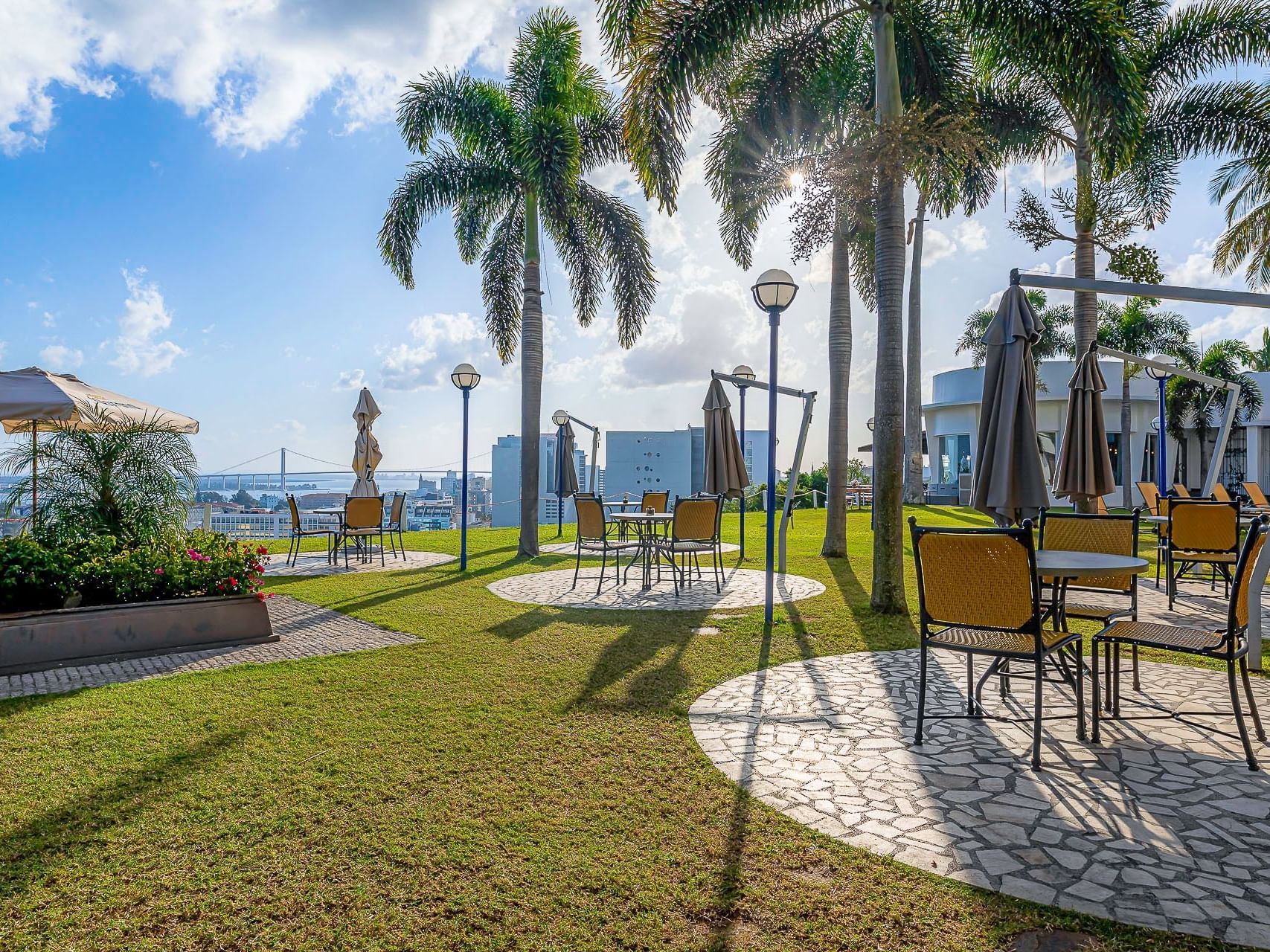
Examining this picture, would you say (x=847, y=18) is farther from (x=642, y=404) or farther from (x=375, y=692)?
(x=642, y=404)

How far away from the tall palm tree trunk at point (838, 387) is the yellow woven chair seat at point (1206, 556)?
14.4ft

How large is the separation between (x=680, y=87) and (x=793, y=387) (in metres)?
4.36

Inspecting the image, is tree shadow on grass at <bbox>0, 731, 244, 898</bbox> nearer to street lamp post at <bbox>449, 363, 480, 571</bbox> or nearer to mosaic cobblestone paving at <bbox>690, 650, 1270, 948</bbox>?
mosaic cobblestone paving at <bbox>690, 650, 1270, 948</bbox>

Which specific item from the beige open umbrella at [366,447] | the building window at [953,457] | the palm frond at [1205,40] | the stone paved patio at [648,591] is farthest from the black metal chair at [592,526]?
the building window at [953,457]

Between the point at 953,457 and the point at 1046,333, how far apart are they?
6.48 m

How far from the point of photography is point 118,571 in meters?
5.37

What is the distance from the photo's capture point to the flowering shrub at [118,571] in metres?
5.11

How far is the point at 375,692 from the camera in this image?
4277 mm

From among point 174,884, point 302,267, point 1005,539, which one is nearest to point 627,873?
point 174,884

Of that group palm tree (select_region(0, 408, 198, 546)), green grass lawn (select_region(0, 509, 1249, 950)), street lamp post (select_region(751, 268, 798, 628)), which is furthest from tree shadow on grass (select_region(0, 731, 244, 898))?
street lamp post (select_region(751, 268, 798, 628))

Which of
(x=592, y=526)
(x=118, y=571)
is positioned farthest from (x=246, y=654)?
(x=592, y=526)

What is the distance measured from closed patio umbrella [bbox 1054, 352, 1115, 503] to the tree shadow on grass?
662cm

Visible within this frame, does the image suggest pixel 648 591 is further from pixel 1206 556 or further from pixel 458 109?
pixel 458 109

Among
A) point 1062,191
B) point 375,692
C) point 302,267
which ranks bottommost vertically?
point 375,692
